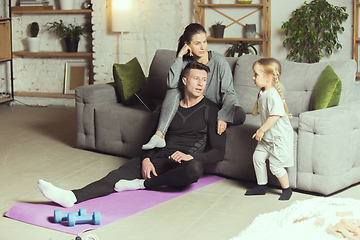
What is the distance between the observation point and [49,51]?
602 cm

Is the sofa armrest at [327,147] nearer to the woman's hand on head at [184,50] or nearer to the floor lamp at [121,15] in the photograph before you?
the woman's hand on head at [184,50]

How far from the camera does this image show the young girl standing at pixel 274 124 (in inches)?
95.7

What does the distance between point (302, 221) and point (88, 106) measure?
218 centimetres

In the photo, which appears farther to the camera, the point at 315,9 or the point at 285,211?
the point at 315,9

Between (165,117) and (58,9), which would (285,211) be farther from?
(58,9)

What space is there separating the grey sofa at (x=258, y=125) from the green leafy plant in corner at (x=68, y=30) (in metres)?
2.21

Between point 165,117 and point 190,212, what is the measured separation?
0.71 m

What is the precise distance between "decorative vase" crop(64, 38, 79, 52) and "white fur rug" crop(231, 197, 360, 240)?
13.8 ft

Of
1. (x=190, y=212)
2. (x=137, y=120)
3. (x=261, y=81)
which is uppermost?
(x=261, y=81)

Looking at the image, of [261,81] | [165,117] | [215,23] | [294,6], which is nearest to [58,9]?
[215,23]

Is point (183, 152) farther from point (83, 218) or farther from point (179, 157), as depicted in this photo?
point (83, 218)

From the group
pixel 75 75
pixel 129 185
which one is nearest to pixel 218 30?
pixel 75 75

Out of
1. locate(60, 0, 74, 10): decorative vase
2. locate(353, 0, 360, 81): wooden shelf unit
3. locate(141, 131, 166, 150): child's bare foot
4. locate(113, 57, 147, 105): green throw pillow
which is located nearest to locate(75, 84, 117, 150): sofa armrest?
locate(113, 57, 147, 105): green throw pillow

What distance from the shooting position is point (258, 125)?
2836mm
